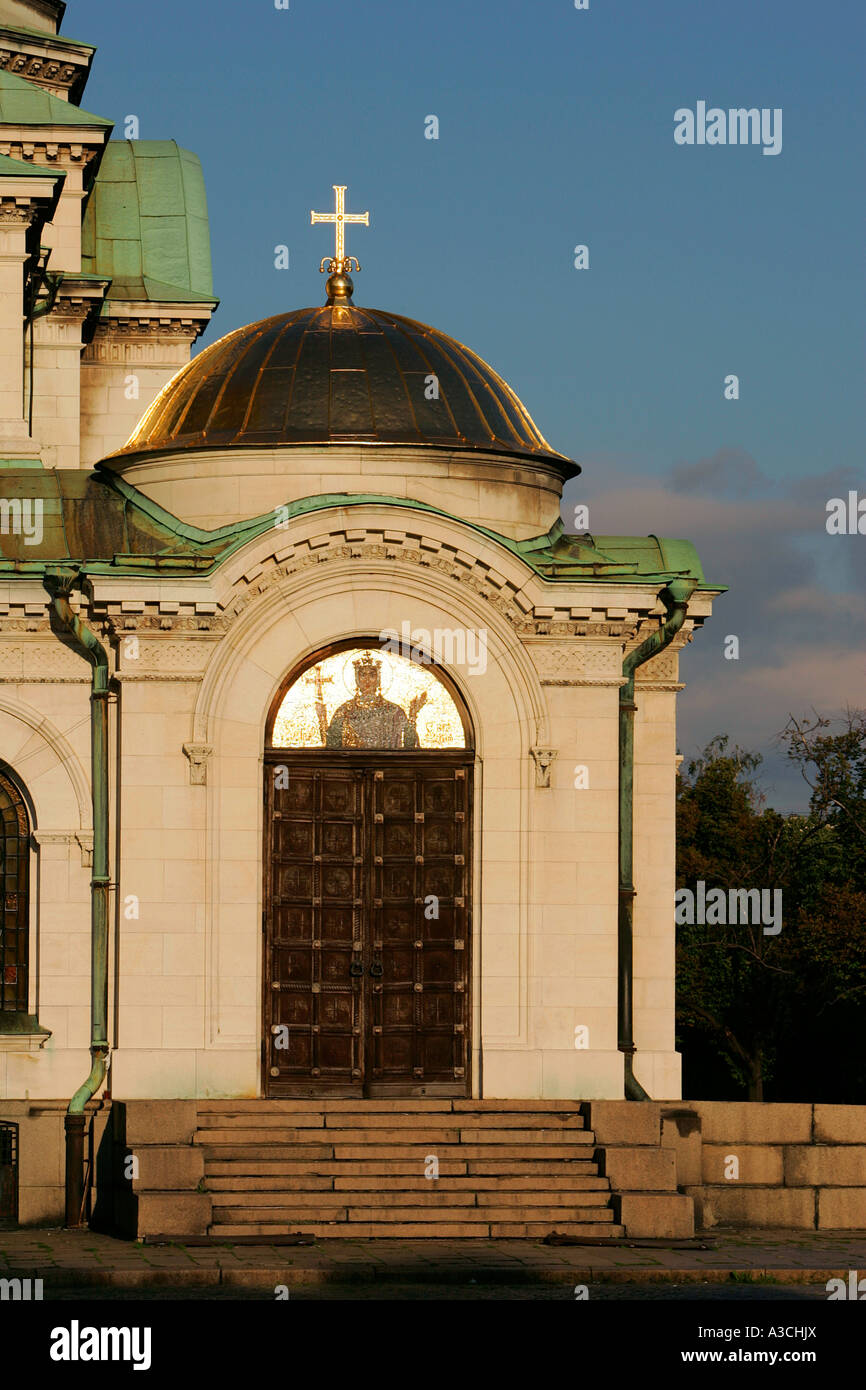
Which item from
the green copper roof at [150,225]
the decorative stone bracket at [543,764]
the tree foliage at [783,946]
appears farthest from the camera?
the tree foliage at [783,946]

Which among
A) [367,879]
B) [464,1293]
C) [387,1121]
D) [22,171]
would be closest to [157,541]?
[367,879]

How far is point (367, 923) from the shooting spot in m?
23.9

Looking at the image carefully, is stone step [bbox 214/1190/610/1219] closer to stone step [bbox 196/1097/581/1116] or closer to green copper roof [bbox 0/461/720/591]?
stone step [bbox 196/1097/581/1116]

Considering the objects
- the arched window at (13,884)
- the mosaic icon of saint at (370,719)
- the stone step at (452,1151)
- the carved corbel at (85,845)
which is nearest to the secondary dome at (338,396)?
the mosaic icon of saint at (370,719)

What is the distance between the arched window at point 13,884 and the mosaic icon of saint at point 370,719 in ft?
10.7

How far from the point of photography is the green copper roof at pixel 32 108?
30328 mm

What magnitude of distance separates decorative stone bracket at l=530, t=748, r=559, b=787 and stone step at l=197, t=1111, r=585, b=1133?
3.25 meters

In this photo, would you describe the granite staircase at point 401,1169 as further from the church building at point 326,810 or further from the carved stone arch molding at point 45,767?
the carved stone arch molding at point 45,767

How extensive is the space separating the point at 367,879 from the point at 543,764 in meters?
2.09

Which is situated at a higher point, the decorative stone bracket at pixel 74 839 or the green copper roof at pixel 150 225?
the green copper roof at pixel 150 225

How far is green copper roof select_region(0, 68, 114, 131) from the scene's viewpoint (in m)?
30.3

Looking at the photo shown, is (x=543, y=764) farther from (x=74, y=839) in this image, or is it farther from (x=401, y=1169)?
(x=74, y=839)

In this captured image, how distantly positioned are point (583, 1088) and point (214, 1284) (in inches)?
198
